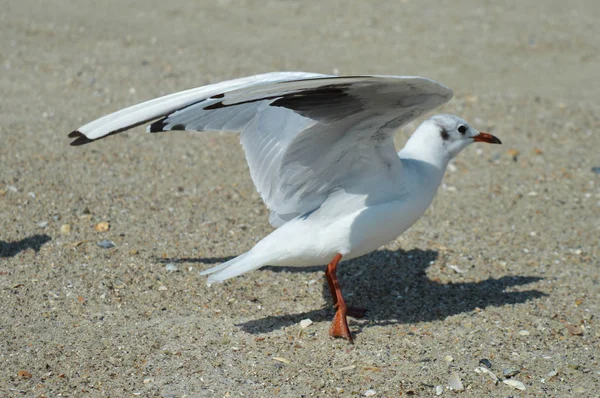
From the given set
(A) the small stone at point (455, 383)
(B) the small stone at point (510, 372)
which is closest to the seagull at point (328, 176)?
(A) the small stone at point (455, 383)

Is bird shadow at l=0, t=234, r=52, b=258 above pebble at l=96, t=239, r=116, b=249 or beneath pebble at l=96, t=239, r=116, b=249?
above

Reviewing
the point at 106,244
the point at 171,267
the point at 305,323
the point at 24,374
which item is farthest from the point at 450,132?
the point at 24,374

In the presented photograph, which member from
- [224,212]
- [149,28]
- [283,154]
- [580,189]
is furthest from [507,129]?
[149,28]

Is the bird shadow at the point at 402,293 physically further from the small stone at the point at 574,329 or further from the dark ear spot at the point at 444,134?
the dark ear spot at the point at 444,134

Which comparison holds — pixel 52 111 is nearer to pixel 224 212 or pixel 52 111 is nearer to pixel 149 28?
pixel 224 212

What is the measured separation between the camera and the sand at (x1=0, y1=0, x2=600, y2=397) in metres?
3.45

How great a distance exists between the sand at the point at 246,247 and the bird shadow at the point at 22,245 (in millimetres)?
11

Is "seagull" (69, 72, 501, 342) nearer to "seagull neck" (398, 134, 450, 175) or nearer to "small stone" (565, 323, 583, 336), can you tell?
"seagull neck" (398, 134, 450, 175)

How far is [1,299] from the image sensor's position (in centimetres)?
385

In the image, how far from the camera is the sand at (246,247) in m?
3.45

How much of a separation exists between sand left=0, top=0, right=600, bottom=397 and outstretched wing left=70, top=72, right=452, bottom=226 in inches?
27.8

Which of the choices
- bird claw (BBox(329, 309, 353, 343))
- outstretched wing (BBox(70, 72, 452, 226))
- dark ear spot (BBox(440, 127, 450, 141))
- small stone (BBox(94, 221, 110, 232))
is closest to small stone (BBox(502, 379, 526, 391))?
bird claw (BBox(329, 309, 353, 343))

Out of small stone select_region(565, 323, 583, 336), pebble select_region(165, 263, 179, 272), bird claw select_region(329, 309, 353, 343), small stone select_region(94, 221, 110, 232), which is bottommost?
pebble select_region(165, 263, 179, 272)

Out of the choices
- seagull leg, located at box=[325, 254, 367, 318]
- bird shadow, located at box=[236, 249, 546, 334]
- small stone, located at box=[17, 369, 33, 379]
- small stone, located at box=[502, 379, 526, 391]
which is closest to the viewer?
small stone, located at box=[17, 369, 33, 379]
